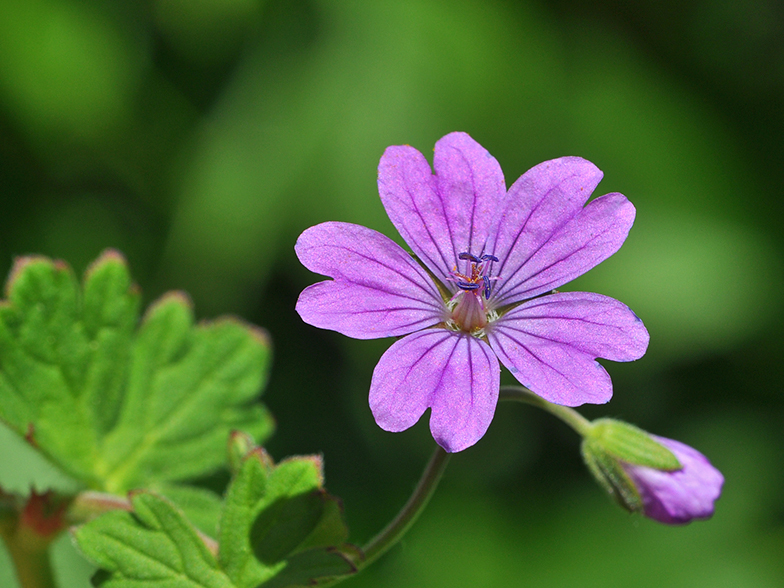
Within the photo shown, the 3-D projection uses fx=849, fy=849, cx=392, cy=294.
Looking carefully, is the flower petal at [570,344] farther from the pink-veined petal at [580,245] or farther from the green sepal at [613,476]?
the green sepal at [613,476]

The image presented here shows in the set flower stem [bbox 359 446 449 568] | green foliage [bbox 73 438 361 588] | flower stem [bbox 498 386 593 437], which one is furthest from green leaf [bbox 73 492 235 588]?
flower stem [bbox 498 386 593 437]

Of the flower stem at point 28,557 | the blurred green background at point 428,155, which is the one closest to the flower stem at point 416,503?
the flower stem at point 28,557

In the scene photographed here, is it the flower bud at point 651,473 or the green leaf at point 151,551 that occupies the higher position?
the flower bud at point 651,473

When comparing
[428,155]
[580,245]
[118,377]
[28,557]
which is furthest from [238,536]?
[428,155]

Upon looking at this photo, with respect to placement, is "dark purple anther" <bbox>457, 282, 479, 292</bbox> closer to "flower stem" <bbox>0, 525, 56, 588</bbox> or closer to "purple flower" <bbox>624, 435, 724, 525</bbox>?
"purple flower" <bbox>624, 435, 724, 525</bbox>

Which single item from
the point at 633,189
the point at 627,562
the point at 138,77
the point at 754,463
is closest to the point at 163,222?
the point at 138,77

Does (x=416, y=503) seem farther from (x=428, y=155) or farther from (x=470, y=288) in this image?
(x=428, y=155)

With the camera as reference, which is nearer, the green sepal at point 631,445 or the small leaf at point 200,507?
the green sepal at point 631,445
